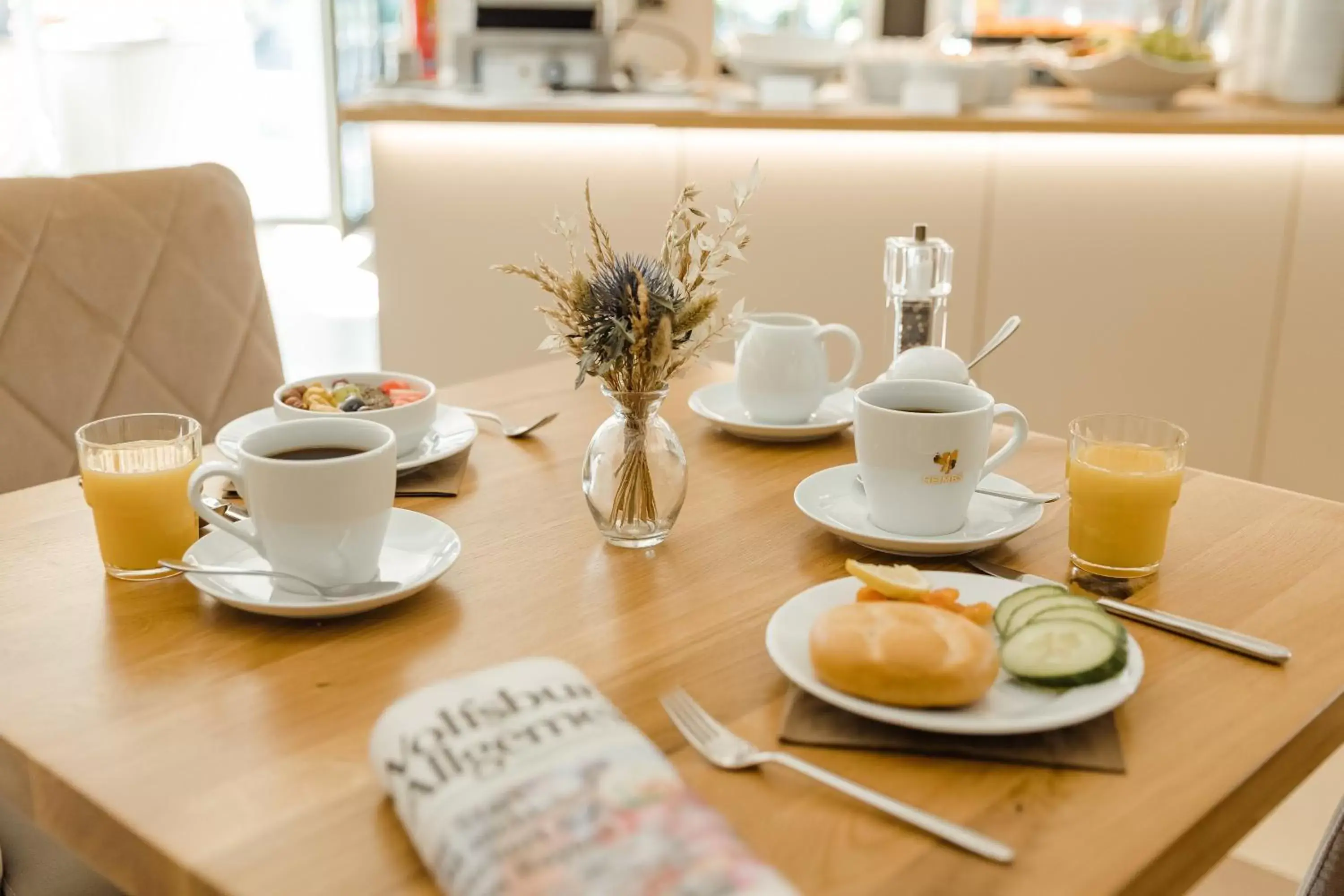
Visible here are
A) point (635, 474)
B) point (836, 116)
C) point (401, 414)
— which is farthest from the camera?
point (836, 116)

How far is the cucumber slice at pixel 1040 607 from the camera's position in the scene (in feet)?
2.81

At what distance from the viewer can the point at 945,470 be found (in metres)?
1.06

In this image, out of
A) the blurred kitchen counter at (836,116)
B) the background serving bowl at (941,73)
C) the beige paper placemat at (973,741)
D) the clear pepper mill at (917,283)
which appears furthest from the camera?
the background serving bowl at (941,73)

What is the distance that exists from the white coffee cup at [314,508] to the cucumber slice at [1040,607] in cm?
46

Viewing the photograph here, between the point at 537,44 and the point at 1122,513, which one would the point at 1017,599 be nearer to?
the point at 1122,513

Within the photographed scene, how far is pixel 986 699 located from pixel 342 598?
465mm

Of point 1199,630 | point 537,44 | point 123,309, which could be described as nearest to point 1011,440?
point 1199,630

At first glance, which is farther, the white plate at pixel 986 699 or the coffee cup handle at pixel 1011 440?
the coffee cup handle at pixel 1011 440

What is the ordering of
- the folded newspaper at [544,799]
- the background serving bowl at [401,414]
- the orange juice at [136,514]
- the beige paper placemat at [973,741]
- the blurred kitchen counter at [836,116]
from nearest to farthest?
1. the folded newspaper at [544,799]
2. the beige paper placemat at [973,741]
3. the orange juice at [136,514]
4. the background serving bowl at [401,414]
5. the blurred kitchen counter at [836,116]

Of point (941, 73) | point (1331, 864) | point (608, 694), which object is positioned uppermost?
point (941, 73)

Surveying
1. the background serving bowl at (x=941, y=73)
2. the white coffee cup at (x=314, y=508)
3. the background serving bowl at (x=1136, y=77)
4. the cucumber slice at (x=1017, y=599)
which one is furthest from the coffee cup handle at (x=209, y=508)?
the background serving bowl at (x=1136, y=77)

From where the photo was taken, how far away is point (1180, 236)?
2857mm

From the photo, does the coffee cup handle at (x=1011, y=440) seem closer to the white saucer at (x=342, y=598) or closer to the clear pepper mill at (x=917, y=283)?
the clear pepper mill at (x=917, y=283)

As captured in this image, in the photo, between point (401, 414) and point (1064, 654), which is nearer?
point (1064, 654)
